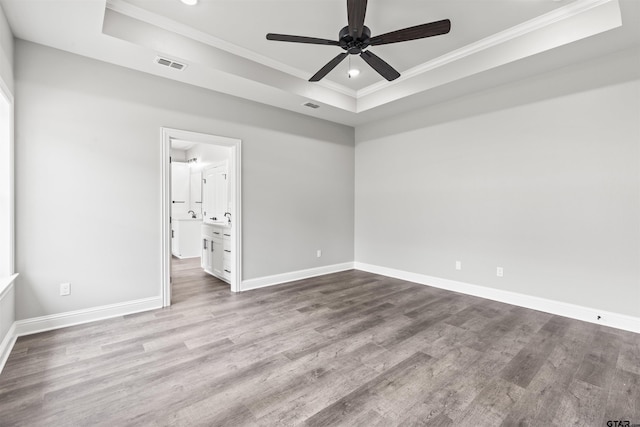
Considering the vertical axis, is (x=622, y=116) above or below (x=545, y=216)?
above

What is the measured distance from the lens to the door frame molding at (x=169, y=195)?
12.5 ft

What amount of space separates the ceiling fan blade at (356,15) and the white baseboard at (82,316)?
3.74m

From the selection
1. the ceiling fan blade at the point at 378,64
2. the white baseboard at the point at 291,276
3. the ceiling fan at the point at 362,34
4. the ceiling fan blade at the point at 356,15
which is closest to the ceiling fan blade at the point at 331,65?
the ceiling fan at the point at 362,34

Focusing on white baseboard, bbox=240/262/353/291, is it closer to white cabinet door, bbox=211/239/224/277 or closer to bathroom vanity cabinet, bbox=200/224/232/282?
bathroom vanity cabinet, bbox=200/224/232/282

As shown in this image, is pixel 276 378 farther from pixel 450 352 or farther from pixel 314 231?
pixel 314 231

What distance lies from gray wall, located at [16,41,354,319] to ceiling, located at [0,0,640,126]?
291mm

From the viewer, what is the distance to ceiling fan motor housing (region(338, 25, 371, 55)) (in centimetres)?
256

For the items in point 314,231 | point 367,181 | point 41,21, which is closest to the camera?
point 41,21

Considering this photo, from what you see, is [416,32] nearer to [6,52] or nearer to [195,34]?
[195,34]

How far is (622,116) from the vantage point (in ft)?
10.5

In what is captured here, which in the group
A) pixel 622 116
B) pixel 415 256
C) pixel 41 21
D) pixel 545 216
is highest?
pixel 41 21

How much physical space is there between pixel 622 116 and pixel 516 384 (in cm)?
312

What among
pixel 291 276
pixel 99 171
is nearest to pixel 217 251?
pixel 291 276

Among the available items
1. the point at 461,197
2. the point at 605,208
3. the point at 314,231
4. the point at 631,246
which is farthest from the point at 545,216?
the point at 314,231
